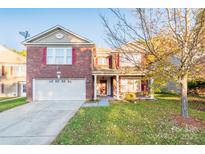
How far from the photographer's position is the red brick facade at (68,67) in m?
16.9

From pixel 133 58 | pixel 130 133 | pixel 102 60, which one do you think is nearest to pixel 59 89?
pixel 102 60

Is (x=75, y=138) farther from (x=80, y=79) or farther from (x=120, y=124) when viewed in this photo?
(x=80, y=79)

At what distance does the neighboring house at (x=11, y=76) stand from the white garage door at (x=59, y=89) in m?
11.1

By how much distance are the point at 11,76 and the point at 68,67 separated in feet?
44.6

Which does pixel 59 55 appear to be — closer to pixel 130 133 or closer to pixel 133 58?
pixel 133 58

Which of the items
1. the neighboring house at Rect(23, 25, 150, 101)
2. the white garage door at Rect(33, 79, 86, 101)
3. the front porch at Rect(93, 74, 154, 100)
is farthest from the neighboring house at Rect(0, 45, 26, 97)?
the front porch at Rect(93, 74, 154, 100)

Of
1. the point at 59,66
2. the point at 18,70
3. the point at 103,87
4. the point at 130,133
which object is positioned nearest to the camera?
the point at 130,133

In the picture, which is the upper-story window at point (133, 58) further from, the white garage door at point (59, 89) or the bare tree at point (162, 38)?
the white garage door at point (59, 89)

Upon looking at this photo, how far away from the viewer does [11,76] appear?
2650cm

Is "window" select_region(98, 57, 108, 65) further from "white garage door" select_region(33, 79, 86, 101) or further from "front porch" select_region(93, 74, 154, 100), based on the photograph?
"white garage door" select_region(33, 79, 86, 101)

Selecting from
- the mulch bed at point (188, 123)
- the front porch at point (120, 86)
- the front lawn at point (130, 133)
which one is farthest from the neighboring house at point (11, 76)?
the mulch bed at point (188, 123)

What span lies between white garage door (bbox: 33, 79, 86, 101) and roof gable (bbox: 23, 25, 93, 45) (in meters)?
3.40
